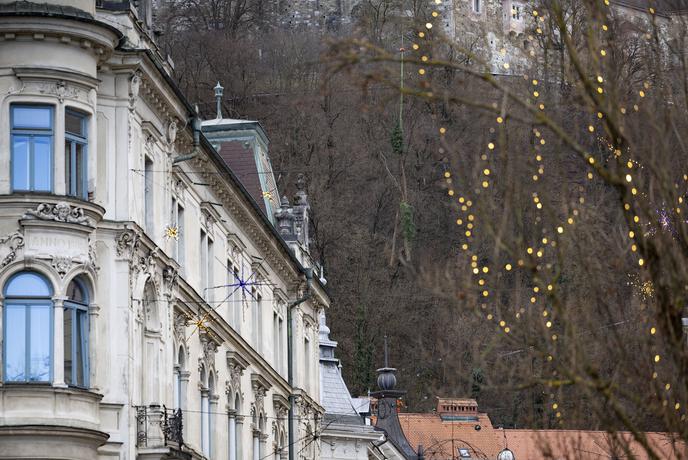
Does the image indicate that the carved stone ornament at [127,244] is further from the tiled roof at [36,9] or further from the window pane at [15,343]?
the tiled roof at [36,9]

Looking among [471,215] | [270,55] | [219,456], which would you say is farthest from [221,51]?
[471,215]

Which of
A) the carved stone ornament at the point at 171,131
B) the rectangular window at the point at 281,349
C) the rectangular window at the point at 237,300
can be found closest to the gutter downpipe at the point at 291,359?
the rectangular window at the point at 281,349

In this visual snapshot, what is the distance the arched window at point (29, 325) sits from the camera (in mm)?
28391

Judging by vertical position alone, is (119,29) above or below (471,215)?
above

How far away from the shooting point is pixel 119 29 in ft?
100

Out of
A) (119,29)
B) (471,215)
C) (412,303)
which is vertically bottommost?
(471,215)

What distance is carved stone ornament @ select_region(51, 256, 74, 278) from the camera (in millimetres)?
28750

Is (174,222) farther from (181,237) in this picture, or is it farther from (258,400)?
(258,400)

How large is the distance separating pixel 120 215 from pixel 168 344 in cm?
348

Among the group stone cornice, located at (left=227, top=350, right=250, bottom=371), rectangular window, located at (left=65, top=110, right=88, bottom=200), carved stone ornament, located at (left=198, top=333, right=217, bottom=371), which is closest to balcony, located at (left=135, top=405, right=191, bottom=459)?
rectangular window, located at (left=65, top=110, right=88, bottom=200)

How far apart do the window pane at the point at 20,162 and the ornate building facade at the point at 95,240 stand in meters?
0.02

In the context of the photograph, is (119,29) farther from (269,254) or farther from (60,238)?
(269,254)

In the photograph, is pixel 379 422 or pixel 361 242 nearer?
pixel 379 422

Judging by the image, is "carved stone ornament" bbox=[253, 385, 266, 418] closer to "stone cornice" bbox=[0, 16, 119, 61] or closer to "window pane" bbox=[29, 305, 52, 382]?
"window pane" bbox=[29, 305, 52, 382]
